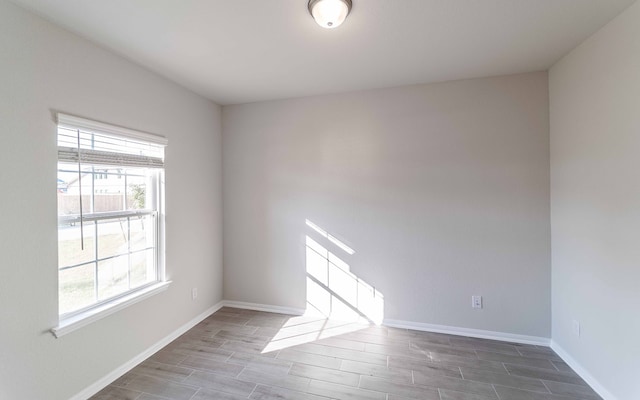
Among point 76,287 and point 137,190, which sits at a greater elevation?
point 137,190

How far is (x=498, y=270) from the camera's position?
107 inches

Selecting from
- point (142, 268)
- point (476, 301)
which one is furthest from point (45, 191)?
point (476, 301)

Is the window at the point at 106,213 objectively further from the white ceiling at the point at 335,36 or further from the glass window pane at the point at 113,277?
the white ceiling at the point at 335,36

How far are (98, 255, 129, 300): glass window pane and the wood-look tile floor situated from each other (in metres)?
0.68

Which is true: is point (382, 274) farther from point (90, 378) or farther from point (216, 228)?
point (90, 378)

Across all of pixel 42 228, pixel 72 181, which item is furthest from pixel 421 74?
pixel 42 228

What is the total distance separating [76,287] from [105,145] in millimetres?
1072

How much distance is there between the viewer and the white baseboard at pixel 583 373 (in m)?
1.91

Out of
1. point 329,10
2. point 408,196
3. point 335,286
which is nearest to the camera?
point 329,10

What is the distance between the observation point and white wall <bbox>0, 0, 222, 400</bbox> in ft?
5.19

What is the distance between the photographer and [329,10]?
1607 millimetres

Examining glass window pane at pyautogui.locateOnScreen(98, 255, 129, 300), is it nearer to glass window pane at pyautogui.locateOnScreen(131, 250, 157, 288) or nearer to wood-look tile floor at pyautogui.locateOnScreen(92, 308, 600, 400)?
glass window pane at pyautogui.locateOnScreen(131, 250, 157, 288)

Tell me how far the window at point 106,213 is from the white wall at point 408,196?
1.05 m

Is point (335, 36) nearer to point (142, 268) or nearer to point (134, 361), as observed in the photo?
point (142, 268)
